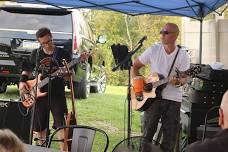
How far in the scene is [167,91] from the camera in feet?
16.8

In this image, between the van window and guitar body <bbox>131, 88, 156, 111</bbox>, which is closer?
guitar body <bbox>131, 88, 156, 111</bbox>

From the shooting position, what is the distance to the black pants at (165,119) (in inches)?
201

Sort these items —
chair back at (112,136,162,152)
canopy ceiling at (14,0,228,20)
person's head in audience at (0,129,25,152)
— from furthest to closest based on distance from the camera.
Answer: canopy ceiling at (14,0,228,20), chair back at (112,136,162,152), person's head in audience at (0,129,25,152)

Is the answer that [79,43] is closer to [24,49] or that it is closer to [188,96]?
[24,49]

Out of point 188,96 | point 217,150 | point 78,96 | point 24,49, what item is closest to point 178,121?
point 188,96

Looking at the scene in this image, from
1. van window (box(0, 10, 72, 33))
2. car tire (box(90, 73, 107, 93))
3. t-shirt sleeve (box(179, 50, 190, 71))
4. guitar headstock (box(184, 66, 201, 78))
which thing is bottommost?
car tire (box(90, 73, 107, 93))

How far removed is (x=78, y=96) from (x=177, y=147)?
616 centimetres

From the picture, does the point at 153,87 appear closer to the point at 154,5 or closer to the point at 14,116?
the point at 14,116

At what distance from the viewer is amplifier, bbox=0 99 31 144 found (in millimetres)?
6062

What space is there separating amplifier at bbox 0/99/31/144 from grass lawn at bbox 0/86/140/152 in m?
1.37

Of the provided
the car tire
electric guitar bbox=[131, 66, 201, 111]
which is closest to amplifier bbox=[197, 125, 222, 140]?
electric guitar bbox=[131, 66, 201, 111]

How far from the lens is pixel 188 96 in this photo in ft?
20.7

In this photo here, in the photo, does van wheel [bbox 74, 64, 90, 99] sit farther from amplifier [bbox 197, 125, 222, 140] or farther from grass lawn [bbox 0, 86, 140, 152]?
amplifier [bbox 197, 125, 222, 140]

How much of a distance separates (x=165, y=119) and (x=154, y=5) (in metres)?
2.42
